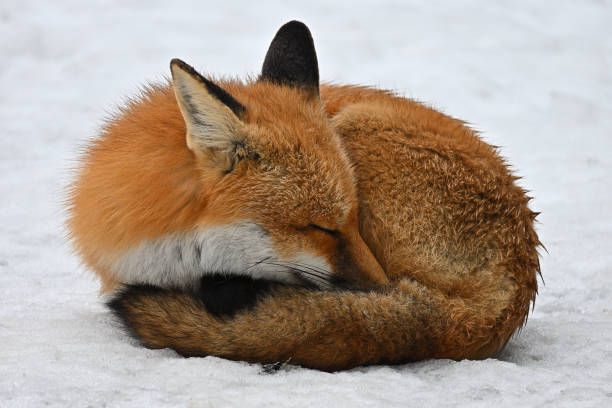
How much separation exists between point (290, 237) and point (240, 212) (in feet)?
0.75

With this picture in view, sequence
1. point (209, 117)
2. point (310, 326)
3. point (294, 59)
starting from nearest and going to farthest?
1. point (310, 326)
2. point (209, 117)
3. point (294, 59)

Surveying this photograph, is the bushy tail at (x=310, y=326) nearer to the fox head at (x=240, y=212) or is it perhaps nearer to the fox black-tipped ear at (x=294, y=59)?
the fox head at (x=240, y=212)

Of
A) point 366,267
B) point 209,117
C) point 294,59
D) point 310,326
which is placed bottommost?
point 310,326

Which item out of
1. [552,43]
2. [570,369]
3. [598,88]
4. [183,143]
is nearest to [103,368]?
[183,143]

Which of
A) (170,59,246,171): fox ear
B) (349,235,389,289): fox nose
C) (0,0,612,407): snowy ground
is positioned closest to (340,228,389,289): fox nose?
(349,235,389,289): fox nose

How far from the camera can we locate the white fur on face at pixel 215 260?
2.75 meters

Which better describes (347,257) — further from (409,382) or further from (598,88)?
(598,88)

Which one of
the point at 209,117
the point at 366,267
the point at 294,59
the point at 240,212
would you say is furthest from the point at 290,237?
the point at 294,59

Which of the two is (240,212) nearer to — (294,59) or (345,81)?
(294,59)

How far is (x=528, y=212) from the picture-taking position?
10.4ft

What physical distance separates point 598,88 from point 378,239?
6.44m

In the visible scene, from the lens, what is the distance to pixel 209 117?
8.98 ft

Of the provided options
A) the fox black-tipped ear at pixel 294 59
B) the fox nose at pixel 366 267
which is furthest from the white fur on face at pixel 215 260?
the fox black-tipped ear at pixel 294 59

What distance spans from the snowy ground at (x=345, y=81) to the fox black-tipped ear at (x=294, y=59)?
1.17 m
